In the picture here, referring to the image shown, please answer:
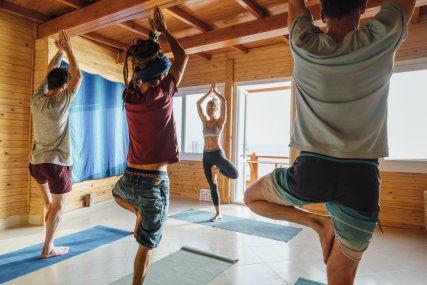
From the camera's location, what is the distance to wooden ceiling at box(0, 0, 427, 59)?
2.94 meters

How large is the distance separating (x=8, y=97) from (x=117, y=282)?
294cm

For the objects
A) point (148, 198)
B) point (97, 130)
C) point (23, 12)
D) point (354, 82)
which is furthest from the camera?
point (97, 130)

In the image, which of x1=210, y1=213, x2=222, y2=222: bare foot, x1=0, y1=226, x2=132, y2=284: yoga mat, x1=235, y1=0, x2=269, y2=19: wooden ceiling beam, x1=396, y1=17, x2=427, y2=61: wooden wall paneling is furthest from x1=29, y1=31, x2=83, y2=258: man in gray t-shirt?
x1=396, y1=17, x2=427, y2=61: wooden wall paneling

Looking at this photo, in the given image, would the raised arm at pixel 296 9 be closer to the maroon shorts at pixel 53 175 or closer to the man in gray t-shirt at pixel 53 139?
the man in gray t-shirt at pixel 53 139

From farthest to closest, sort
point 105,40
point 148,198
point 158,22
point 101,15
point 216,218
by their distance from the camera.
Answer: point 105,40, point 216,218, point 101,15, point 158,22, point 148,198

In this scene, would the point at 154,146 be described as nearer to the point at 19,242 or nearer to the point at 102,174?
the point at 19,242

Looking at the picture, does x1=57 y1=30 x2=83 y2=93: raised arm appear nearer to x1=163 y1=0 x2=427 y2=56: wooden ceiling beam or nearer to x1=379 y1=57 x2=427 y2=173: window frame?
x1=163 y1=0 x2=427 y2=56: wooden ceiling beam

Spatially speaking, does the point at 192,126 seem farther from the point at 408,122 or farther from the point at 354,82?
the point at 354,82

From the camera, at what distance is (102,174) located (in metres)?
4.66

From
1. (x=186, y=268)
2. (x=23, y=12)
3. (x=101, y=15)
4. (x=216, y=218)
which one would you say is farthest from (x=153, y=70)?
(x=23, y=12)

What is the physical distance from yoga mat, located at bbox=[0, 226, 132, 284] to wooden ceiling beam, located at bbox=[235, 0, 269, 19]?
319 cm

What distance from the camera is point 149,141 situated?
4.75 ft

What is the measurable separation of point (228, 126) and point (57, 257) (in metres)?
3.57

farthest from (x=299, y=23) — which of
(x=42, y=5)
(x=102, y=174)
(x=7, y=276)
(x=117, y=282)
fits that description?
(x=102, y=174)
